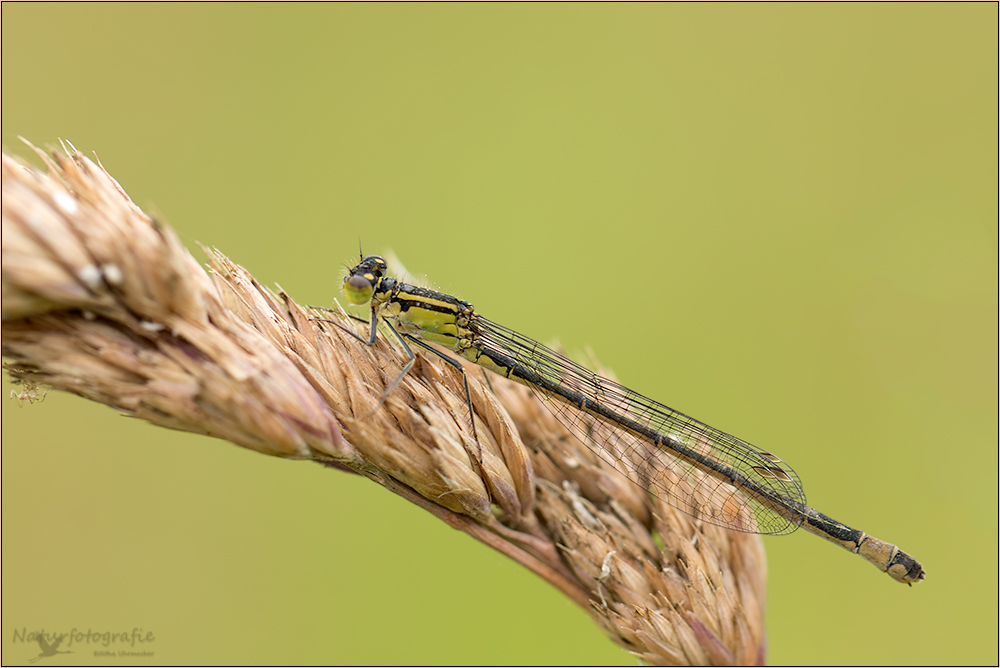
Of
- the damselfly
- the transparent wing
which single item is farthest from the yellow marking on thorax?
the transparent wing

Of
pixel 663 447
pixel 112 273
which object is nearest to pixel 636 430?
pixel 663 447

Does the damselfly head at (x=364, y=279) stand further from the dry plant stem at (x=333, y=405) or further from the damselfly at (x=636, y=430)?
the dry plant stem at (x=333, y=405)

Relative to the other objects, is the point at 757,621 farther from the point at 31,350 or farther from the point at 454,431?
the point at 31,350

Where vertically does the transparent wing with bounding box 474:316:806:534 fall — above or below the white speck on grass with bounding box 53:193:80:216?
above

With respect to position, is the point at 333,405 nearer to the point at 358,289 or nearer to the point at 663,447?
the point at 358,289

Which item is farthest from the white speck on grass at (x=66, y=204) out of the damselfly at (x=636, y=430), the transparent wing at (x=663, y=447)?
the transparent wing at (x=663, y=447)

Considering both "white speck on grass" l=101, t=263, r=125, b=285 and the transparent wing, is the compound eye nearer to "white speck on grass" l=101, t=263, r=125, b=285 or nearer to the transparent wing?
the transparent wing
